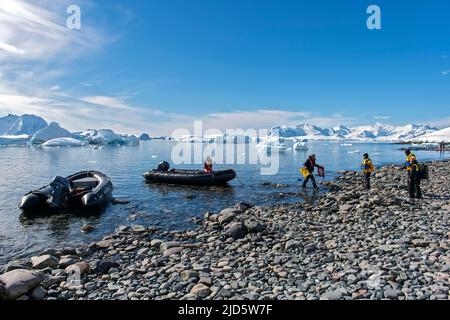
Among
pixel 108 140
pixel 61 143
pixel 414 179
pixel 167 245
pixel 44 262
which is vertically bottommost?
pixel 44 262

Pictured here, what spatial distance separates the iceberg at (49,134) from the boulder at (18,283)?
13611 cm

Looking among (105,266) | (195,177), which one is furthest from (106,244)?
(195,177)

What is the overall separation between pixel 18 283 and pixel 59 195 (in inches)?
403

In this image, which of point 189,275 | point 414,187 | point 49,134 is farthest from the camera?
point 49,134

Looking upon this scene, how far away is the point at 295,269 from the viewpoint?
5977 millimetres

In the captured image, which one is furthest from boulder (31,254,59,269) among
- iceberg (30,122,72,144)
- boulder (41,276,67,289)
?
iceberg (30,122,72,144)

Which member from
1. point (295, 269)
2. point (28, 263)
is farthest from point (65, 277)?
point (295, 269)

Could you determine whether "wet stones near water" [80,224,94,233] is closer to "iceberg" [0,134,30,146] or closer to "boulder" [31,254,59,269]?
"boulder" [31,254,59,269]

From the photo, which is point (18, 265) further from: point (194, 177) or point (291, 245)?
point (194, 177)

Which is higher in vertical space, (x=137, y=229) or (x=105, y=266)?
A: (x=105, y=266)

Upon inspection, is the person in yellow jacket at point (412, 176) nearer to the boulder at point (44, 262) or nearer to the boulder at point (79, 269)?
the boulder at point (79, 269)

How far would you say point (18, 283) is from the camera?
5.23 meters
